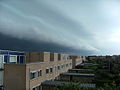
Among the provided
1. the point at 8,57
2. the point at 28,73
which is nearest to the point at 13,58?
the point at 8,57

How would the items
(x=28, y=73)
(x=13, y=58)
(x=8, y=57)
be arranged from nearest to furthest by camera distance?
(x=28, y=73)
(x=8, y=57)
(x=13, y=58)

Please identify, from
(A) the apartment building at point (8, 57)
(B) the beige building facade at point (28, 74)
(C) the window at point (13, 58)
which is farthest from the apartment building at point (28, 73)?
(C) the window at point (13, 58)

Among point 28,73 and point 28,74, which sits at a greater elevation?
point 28,73

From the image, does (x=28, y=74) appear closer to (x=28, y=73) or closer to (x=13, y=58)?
(x=28, y=73)

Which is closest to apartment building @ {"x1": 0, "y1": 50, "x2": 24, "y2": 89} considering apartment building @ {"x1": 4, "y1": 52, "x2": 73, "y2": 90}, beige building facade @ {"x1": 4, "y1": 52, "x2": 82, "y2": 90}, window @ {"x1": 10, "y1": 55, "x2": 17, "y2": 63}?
window @ {"x1": 10, "y1": 55, "x2": 17, "y2": 63}

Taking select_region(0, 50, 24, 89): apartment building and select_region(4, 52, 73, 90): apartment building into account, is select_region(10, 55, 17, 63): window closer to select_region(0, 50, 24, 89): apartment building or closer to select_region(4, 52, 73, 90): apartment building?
select_region(0, 50, 24, 89): apartment building

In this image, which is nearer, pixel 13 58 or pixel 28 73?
pixel 28 73

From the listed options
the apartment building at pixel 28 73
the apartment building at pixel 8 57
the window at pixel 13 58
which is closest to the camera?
the apartment building at pixel 28 73

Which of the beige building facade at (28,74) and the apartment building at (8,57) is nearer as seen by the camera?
the beige building facade at (28,74)

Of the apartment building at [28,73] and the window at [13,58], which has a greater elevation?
the window at [13,58]

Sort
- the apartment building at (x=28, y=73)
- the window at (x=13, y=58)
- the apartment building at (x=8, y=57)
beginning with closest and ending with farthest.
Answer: the apartment building at (x=28, y=73)
the apartment building at (x=8, y=57)
the window at (x=13, y=58)

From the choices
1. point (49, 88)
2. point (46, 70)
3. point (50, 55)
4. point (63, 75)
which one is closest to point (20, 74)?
point (49, 88)

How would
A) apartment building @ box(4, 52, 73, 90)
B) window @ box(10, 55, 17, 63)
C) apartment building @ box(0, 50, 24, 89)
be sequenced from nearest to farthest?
1. apartment building @ box(4, 52, 73, 90)
2. apartment building @ box(0, 50, 24, 89)
3. window @ box(10, 55, 17, 63)

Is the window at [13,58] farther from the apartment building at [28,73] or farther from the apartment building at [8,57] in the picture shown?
the apartment building at [28,73]
